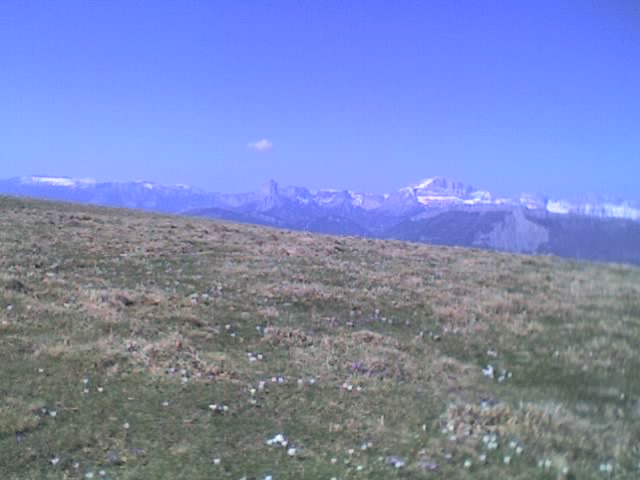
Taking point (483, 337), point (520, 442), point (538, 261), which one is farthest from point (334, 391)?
point (538, 261)

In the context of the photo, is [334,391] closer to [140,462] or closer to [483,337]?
[140,462]

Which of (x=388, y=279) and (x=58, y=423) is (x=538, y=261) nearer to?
(x=388, y=279)

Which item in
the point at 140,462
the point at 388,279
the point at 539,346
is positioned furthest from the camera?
the point at 388,279

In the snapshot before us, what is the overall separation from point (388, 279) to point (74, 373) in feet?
50.1

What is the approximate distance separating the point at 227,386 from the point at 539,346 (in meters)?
9.22

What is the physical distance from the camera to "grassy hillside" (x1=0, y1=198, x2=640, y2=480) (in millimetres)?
8750

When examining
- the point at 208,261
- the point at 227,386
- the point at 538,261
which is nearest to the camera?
the point at 227,386

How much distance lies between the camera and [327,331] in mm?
16203

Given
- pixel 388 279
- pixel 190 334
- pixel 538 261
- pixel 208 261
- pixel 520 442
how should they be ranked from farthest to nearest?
pixel 538 261 → pixel 208 261 → pixel 388 279 → pixel 190 334 → pixel 520 442

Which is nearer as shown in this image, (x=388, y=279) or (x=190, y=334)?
(x=190, y=334)

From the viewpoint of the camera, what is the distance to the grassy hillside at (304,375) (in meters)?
8.75

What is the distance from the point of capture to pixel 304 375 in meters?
12.5

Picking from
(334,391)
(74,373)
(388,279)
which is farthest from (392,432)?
(388,279)

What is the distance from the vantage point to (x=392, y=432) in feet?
32.2
